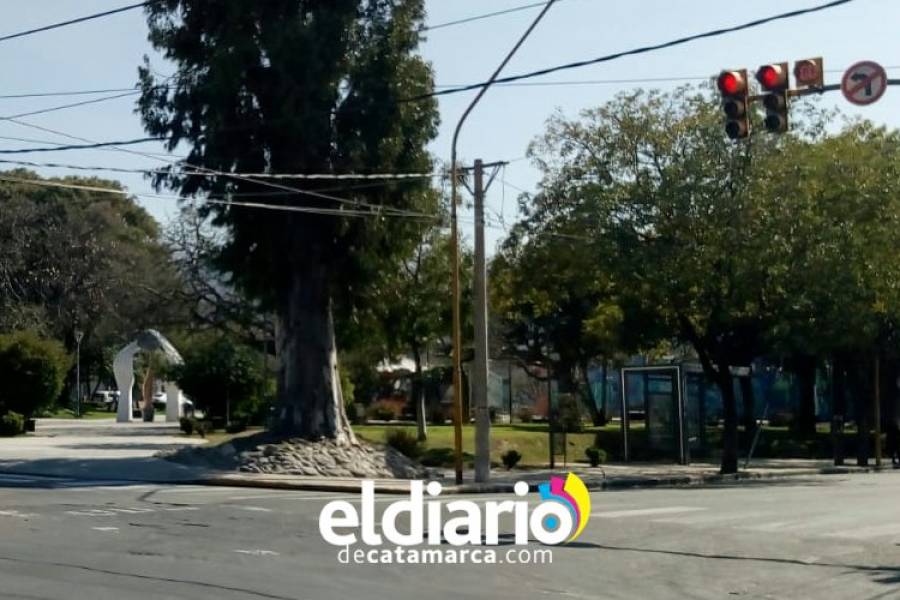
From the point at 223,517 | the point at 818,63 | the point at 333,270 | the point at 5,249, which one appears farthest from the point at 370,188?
the point at 5,249

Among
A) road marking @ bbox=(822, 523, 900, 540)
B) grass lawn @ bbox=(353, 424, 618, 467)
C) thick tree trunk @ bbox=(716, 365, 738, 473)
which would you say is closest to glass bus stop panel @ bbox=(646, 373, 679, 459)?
grass lawn @ bbox=(353, 424, 618, 467)

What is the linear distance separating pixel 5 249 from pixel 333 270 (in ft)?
150

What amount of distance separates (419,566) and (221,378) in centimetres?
3687

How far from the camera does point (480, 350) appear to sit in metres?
30.1

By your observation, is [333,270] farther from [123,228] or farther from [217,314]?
[123,228]

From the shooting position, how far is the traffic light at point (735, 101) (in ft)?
58.8

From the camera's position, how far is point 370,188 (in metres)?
33.9

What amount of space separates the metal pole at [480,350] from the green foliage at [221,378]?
21703mm

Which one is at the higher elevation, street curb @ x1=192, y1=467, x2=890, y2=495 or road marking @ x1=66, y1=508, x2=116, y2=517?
road marking @ x1=66, y1=508, x2=116, y2=517

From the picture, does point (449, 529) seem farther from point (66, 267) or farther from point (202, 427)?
point (66, 267)

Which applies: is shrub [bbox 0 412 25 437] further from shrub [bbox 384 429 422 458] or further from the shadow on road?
the shadow on road

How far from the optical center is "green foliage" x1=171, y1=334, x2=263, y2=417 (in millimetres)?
50094

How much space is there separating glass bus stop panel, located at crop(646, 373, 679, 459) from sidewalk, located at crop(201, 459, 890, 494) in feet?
3.57

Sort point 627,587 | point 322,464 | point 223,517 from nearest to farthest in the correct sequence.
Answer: point 627,587
point 223,517
point 322,464
